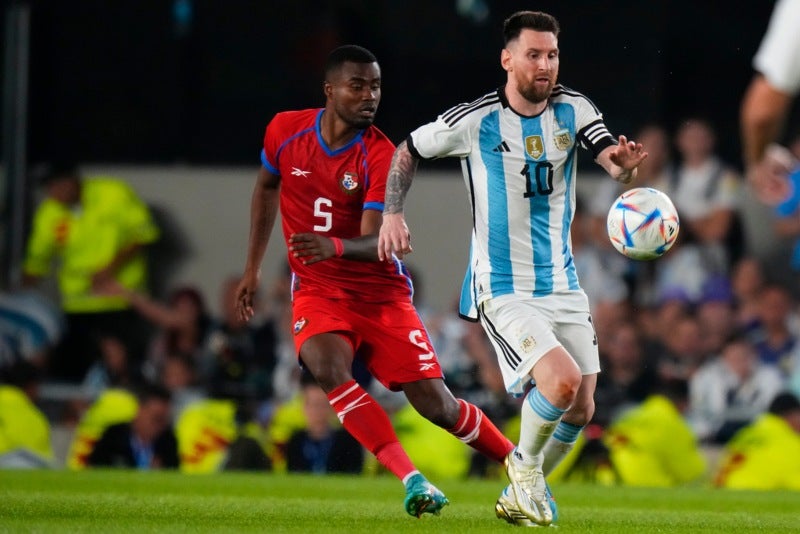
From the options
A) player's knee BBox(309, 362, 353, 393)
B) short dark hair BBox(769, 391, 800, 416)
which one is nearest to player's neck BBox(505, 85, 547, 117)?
player's knee BBox(309, 362, 353, 393)

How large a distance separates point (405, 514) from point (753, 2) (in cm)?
902

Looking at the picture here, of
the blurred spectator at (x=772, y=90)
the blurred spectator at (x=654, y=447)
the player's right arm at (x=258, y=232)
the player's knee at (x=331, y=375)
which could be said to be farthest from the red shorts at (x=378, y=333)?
the blurred spectator at (x=654, y=447)

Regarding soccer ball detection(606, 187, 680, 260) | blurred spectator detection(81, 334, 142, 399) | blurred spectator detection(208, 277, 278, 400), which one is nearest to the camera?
soccer ball detection(606, 187, 680, 260)

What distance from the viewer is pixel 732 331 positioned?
13000 mm

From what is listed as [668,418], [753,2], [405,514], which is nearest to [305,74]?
[753,2]

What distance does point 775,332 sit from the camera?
42.3 ft

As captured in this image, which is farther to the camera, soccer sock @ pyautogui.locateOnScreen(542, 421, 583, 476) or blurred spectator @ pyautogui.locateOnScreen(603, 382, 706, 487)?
blurred spectator @ pyautogui.locateOnScreen(603, 382, 706, 487)

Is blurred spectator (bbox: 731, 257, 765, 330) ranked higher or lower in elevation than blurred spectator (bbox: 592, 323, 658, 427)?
higher

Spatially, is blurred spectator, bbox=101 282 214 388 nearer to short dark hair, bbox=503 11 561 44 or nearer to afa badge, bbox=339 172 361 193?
afa badge, bbox=339 172 361 193

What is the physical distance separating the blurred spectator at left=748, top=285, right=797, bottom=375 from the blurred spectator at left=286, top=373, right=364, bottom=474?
3292 millimetres

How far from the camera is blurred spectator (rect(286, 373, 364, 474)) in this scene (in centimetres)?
1224

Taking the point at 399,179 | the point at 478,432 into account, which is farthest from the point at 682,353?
the point at 399,179

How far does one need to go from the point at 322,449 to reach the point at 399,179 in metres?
5.17

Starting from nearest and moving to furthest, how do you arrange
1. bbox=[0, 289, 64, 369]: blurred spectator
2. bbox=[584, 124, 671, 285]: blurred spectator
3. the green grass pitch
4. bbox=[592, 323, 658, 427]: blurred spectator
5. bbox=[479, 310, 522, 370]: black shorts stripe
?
the green grass pitch
bbox=[479, 310, 522, 370]: black shorts stripe
bbox=[592, 323, 658, 427]: blurred spectator
bbox=[584, 124, 671, 285]: blurred spectator
bbox=[0, 289, 64, 369]: blurred spectator
